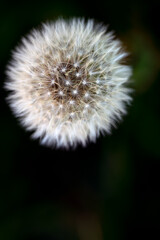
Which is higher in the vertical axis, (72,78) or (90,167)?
(72,78)

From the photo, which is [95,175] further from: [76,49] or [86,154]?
[76,49]

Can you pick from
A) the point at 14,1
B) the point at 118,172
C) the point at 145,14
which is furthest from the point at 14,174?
the point at 145,14

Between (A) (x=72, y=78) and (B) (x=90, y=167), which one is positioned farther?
(B) (x=90, y=167)

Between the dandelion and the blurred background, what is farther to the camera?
the blurred background

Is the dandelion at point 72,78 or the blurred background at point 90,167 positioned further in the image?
the blurred background at point 90,167
